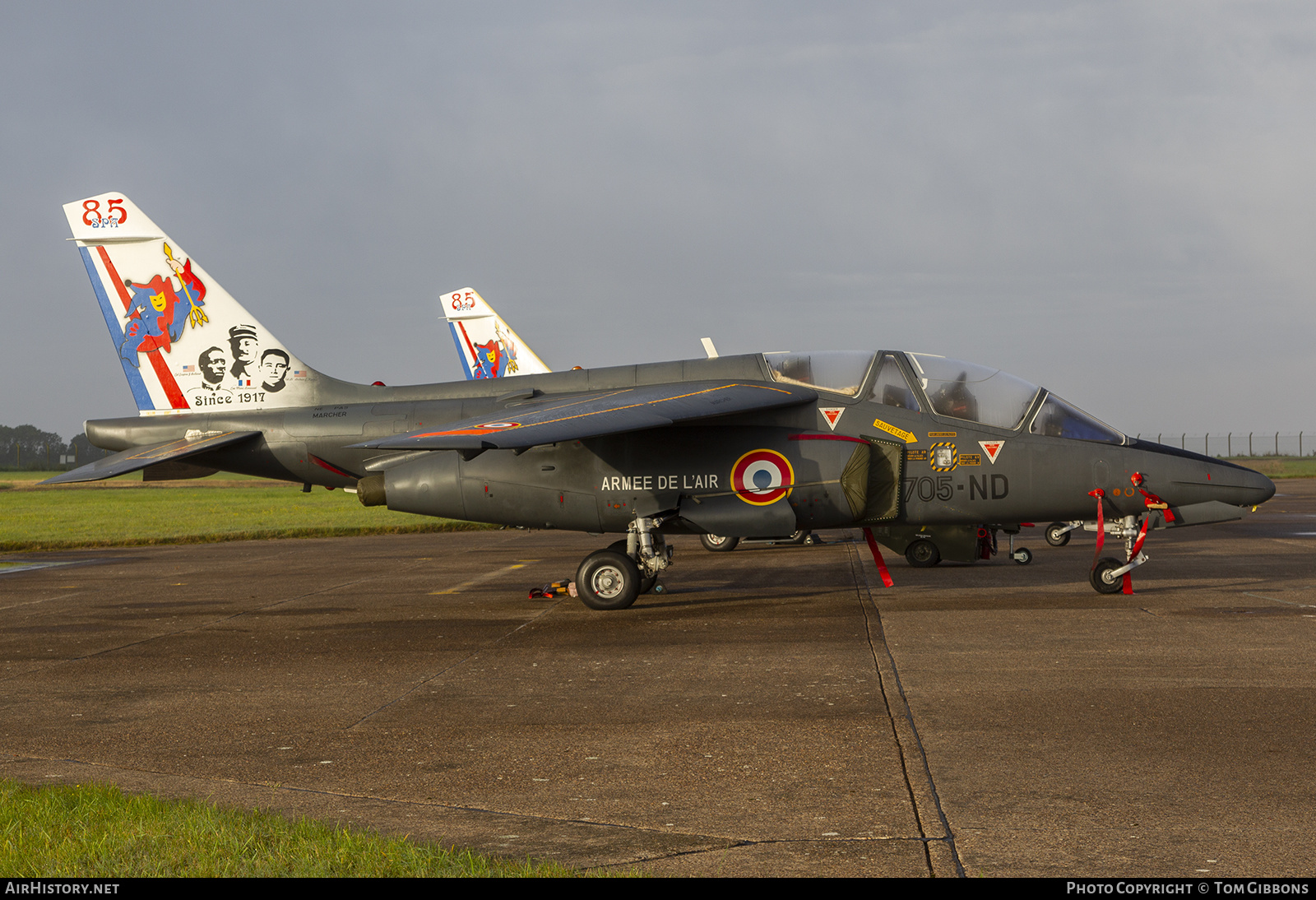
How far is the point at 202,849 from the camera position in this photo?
4.10m

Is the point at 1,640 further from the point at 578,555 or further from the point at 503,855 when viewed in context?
the point at 578,555

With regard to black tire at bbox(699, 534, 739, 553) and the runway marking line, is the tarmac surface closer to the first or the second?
the runway marking line

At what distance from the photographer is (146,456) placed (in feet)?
43.5

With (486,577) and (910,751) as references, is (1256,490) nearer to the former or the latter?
(910,751)

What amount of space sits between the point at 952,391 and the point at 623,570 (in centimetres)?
462

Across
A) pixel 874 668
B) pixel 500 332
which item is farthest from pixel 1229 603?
pixel 500 332

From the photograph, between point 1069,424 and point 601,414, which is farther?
point 1069,424

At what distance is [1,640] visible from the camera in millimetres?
10703

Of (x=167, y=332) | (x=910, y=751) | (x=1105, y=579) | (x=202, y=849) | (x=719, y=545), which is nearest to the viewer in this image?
(x=202, y=849)

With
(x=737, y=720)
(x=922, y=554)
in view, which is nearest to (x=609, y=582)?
(x=737, y=720)

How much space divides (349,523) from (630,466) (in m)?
21.1

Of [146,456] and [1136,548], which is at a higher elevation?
[146,456]

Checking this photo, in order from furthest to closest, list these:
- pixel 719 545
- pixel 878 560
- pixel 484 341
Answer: pixel 484 341, pixel 719 545, pixel 878 560

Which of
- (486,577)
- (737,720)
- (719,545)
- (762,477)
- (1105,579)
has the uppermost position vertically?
(762,477)
